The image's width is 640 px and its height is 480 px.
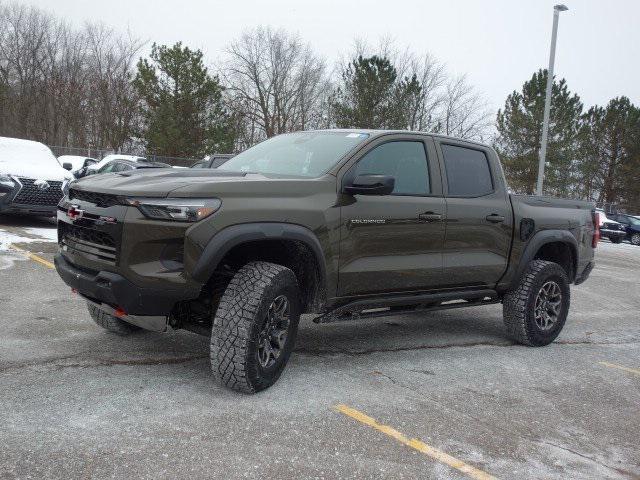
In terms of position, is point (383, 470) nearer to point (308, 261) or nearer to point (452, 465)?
point (452, 465)

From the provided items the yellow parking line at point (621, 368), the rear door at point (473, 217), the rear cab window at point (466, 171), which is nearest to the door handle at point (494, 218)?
the rear door at point (473, 217)

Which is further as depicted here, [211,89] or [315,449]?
[211,89]

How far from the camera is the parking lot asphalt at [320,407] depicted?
311cm

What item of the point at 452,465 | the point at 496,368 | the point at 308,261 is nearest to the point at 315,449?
the point at 452,465

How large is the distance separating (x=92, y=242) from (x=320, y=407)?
69.6 inches

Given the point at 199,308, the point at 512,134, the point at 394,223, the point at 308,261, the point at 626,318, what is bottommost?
the point at 626,318

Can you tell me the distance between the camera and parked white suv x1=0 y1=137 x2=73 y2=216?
11.3 m

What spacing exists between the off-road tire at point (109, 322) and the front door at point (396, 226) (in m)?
1.88

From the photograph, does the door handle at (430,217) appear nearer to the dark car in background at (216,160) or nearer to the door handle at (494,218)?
the door handle at (494,218)

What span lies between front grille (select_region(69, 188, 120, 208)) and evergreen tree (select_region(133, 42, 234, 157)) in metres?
33.0

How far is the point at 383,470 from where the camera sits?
3.11 metres

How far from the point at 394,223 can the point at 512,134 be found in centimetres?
3796

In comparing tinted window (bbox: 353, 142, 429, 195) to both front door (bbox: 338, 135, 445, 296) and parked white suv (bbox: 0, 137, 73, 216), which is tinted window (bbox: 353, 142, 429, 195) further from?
parked white suv (bbox: 0, 137, 73, 216)

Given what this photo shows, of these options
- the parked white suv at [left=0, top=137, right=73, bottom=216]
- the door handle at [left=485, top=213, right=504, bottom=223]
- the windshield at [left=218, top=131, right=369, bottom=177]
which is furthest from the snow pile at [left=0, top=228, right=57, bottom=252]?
the door handle at [left=485, top=213, right=504, bottom=223]
